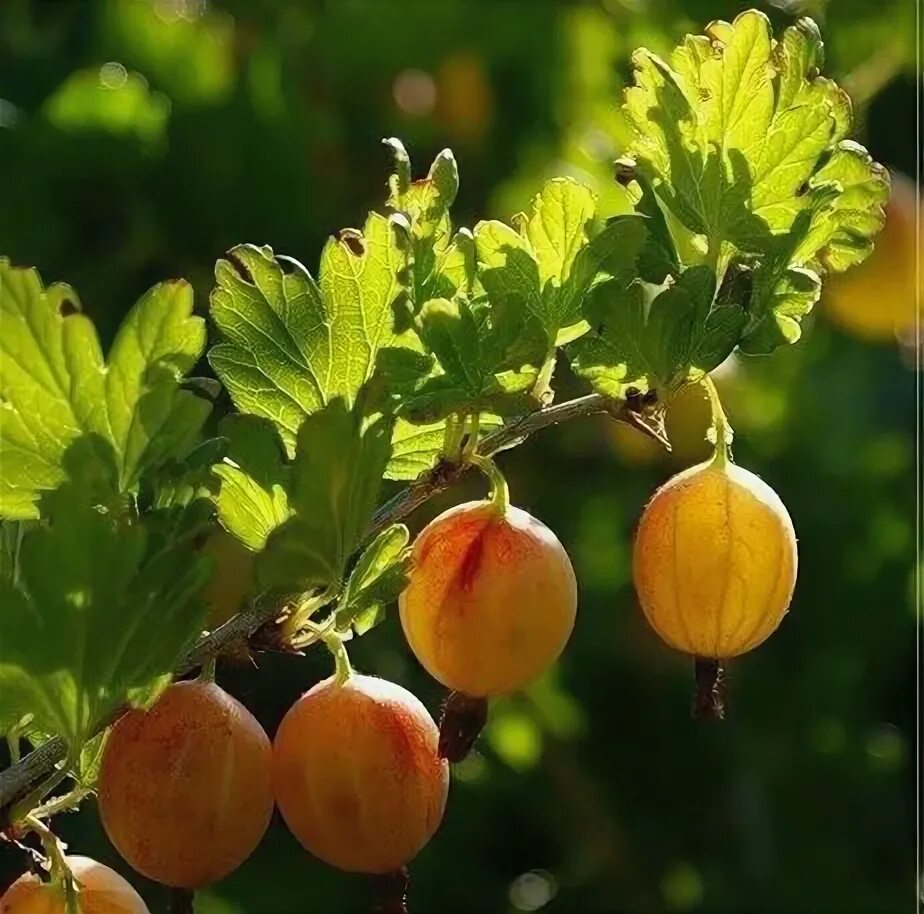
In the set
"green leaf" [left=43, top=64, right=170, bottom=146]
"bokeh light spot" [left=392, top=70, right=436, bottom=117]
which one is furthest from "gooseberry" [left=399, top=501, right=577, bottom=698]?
"bokeh light spot" [left=392, top=70, right=436, bottom=117]

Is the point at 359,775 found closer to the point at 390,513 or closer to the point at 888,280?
the point at 390,513

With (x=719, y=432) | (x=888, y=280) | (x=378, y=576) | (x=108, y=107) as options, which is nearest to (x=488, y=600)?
(x=378, y=576)

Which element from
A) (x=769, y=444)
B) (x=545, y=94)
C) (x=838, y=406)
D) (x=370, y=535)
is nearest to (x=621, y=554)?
(x=769, y=444)

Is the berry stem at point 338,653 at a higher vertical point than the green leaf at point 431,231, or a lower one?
lower

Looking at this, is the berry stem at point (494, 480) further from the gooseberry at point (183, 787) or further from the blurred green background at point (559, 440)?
the blurred green background at point (559, 440)

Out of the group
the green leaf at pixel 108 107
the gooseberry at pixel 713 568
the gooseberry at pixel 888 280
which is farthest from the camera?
the gooseberry at pixel 888 280

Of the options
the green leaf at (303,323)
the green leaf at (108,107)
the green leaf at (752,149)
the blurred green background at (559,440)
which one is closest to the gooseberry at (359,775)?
the green leaf at (303,323)
